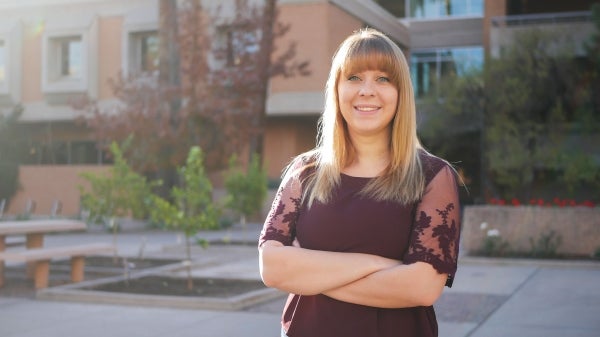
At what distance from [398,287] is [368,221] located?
0.24m

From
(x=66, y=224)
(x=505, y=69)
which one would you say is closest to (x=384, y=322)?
(x=66, y=224)

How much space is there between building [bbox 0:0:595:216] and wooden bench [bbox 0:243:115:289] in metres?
17.2

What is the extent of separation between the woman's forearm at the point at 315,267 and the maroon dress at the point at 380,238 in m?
0.04

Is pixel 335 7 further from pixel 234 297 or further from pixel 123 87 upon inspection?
pixel 234 297

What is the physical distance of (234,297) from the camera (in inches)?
388

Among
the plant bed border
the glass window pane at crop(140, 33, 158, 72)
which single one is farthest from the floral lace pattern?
the glass window pane at crop(140, 33, 158, 72)

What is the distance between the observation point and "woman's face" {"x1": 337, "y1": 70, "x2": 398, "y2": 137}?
9.04 feet

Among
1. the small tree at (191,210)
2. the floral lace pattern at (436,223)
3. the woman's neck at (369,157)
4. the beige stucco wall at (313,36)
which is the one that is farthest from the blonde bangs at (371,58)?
the beige stucco wall at (313,36)

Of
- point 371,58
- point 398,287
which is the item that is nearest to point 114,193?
point 371,58

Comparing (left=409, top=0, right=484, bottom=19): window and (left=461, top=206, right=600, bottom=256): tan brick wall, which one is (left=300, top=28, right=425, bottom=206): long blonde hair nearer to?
(left=461, top=206, right=600, bottom=256): tan brick wall

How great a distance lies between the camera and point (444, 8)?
3488 centimetres

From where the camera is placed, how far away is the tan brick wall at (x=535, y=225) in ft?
46.9

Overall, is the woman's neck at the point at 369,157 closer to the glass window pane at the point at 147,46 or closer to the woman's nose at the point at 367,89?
the woman's nose at the point at 367,89

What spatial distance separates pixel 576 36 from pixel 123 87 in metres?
14.2
